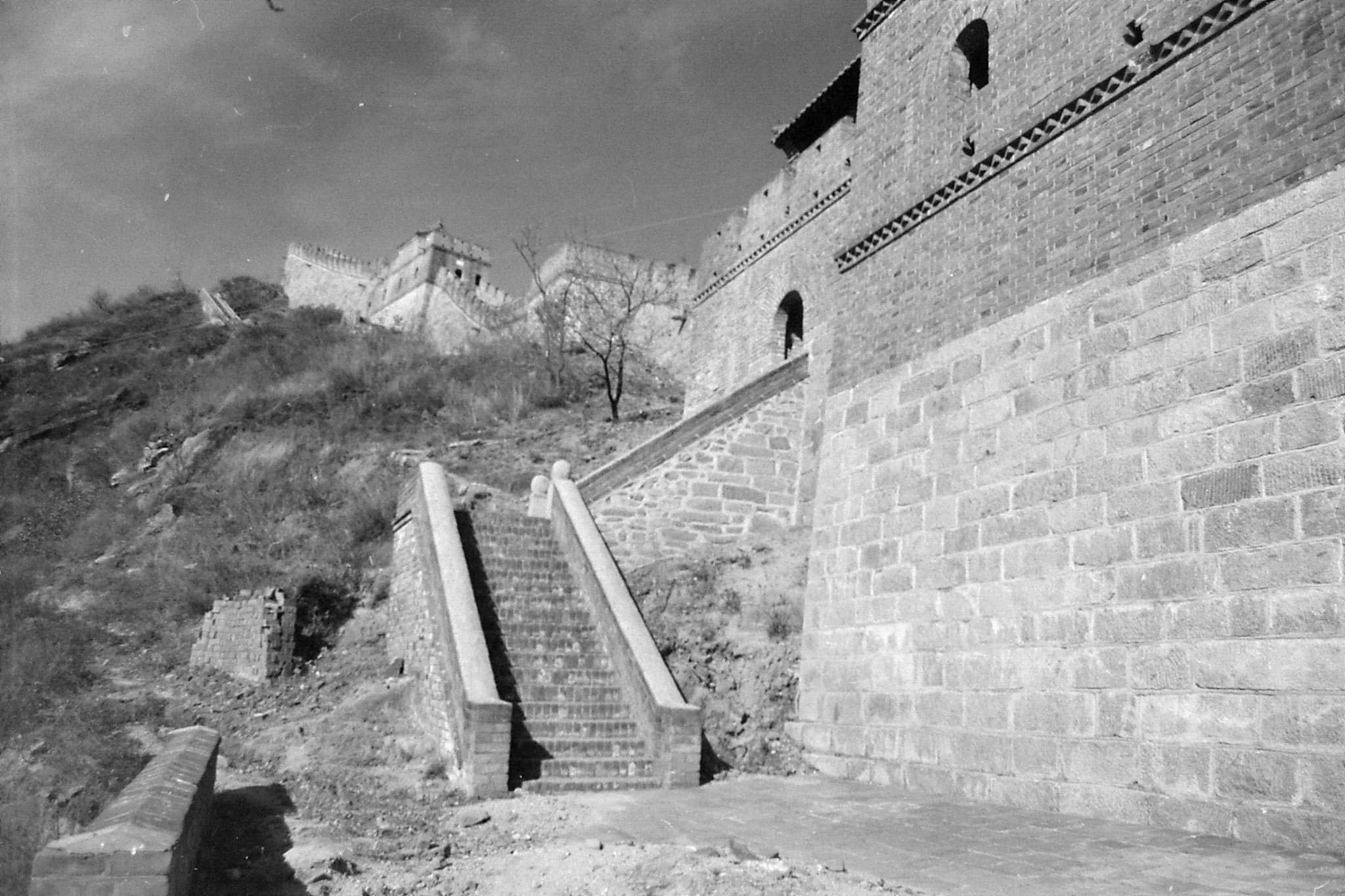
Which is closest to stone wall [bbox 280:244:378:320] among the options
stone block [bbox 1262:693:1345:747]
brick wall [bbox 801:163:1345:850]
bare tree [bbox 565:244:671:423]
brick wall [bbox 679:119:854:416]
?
bare tree [bbox 565:244:671:423]

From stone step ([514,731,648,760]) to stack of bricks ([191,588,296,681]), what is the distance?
4.64 metres

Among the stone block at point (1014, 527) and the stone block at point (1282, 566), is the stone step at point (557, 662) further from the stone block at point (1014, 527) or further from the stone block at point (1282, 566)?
the stone block at point (1282, 566)

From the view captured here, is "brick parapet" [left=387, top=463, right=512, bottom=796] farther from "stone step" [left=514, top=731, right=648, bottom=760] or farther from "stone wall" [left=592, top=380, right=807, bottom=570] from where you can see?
"stone wall" [left=592, top=380, right=807, bottom=570]

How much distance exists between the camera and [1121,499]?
6266 mm

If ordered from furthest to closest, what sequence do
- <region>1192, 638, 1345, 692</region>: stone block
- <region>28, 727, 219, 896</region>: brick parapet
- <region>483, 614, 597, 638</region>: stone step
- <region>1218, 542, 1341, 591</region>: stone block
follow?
1. <region>483, 614, 597, 638</region>: stone step
2. <region>1218, 542, 1341, 591</region>: stone block
3. <region>1192, 638, 1345, 692</region>: stone block
4. <region>28, 727, 219, 896</region>: brick parapet

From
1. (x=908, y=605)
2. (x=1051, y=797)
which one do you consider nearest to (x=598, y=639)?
(x=908, y=605)

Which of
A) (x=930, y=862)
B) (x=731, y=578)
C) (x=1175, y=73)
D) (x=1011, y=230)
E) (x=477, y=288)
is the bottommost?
(x=930, y=862)

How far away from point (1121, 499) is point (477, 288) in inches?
1453

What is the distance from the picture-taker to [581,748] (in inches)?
344

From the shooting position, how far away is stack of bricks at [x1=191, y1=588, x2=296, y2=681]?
38.6ft

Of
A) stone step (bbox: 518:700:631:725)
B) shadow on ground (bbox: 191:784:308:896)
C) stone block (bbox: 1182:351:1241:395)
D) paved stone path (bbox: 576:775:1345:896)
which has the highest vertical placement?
stone block (bbox: 1182:351:1241:395)

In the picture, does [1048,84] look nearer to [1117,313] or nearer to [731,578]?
[1117,313]

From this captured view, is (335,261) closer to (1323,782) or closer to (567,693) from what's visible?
(567,693)

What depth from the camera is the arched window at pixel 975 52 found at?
373 inches
